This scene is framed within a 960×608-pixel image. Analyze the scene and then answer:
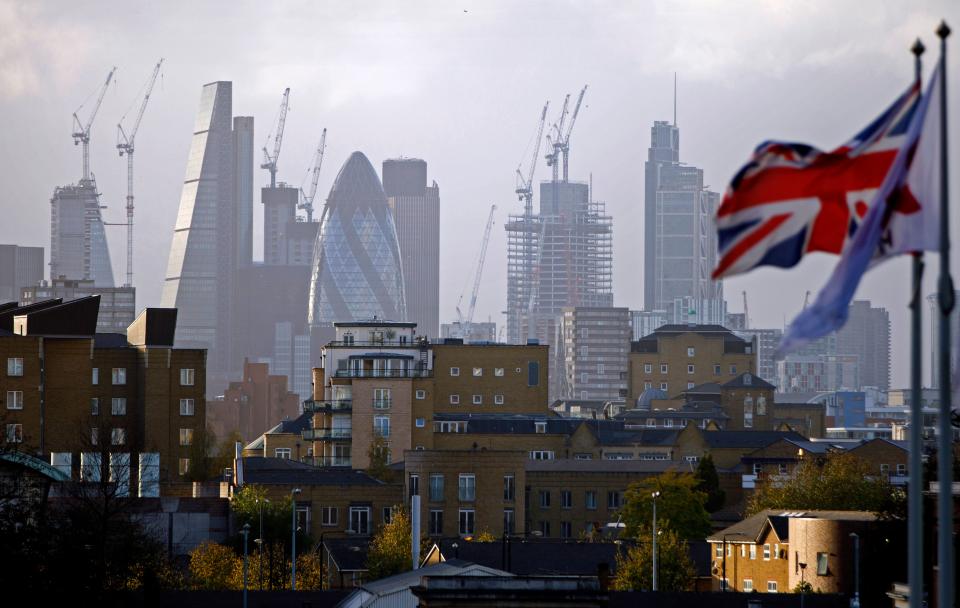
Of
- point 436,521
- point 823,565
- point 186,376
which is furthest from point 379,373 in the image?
point 823,565

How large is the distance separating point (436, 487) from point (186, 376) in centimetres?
1889

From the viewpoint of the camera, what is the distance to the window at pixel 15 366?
11875 cm

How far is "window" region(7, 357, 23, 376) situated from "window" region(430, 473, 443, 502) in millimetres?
22841

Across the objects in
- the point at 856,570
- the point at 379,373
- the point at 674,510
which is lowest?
the point at 856,570

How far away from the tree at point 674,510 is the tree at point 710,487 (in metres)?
10.9

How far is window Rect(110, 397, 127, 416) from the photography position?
128 meters

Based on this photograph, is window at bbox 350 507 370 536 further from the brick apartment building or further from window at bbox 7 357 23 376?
window at bbox 7 357 23 376

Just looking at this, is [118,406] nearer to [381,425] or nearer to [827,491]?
[381,425]

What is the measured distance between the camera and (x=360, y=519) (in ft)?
382

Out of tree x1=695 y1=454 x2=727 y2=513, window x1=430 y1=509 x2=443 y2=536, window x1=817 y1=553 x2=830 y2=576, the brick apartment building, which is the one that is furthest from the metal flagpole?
tree x1=695 y1=454 x2=727 y2=513

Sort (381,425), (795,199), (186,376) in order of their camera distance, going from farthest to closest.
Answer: (381,425)
(186,376)
(795,199)

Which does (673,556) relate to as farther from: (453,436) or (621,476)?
(453,436)

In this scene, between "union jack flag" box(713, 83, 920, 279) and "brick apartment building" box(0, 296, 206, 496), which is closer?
"union jack flag" box(713, 83, 920, 279)

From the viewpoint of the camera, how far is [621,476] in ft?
430
